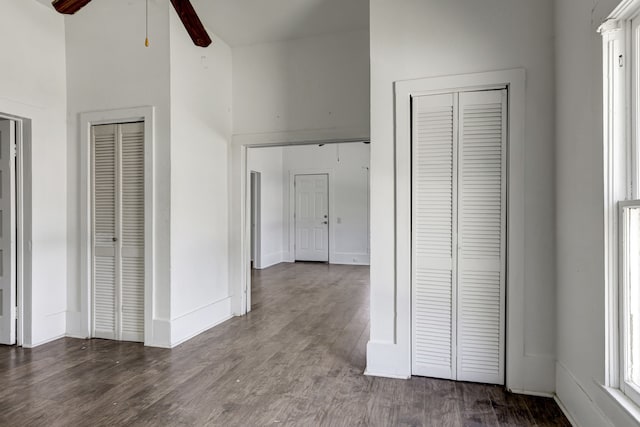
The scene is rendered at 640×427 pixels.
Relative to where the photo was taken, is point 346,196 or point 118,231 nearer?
point 118,231

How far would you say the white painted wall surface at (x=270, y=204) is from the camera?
7898mm

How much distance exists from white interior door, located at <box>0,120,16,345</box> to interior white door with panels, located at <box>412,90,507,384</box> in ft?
11.7

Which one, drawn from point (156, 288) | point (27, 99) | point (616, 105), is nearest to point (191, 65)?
point (27, 99)

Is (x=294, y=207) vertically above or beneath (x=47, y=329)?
above

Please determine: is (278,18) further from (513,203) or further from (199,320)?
(199,320)

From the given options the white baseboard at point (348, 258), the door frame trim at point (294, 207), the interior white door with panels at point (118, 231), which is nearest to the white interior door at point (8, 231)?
the interior white door with panels at point (118, 231)

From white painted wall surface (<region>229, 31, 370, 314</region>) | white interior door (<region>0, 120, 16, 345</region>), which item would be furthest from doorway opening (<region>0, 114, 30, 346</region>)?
white painted wall surface (<region>229, 31, 370, 314</region>)

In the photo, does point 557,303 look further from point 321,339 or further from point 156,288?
point 156,288

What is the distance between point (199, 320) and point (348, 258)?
5102 mm

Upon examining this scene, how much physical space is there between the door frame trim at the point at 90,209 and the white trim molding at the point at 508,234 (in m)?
2.08

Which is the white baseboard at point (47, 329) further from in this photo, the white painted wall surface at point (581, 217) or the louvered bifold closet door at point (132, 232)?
the white painted wall surface at point (581, 217)

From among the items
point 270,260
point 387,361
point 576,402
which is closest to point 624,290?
point 576,402

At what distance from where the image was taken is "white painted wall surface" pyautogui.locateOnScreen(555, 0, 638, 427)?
73.4 inches

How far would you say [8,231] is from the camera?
341 centimetres
